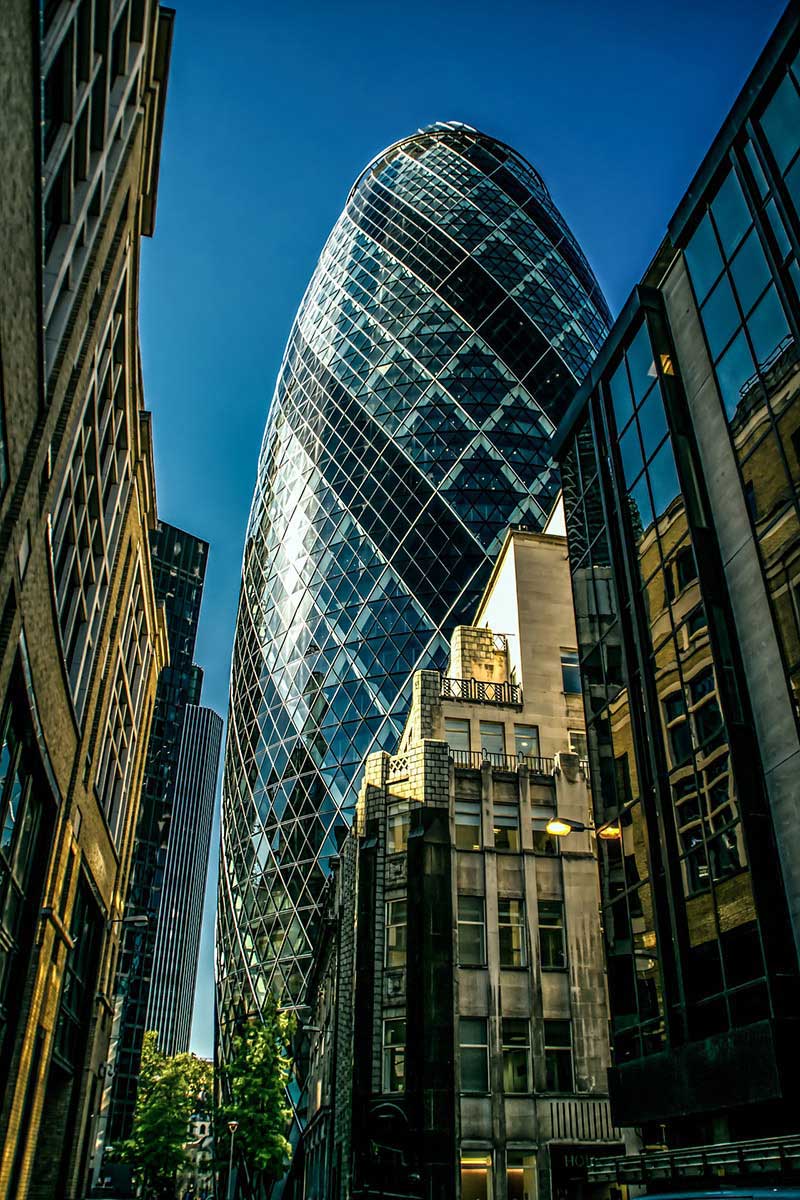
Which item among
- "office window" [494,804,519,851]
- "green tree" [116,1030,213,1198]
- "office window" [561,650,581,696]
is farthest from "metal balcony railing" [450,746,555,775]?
"green tree" [116,1030,213,1198]

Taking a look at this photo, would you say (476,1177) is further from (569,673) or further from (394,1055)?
(569,673)

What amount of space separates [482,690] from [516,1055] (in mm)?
12572

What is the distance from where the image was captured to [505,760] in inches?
1305

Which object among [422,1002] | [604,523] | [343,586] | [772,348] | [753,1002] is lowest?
[753,1002]

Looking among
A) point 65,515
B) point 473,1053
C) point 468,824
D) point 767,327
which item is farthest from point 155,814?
point 767,327

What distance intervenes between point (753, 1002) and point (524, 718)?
18.4 m

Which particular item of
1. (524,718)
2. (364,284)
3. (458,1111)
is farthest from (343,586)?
(458,1111)

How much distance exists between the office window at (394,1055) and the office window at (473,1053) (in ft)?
5.36

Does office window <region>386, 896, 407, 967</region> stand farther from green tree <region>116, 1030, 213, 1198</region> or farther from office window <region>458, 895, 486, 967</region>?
green tree <region>116, 1030, 213, 1198</region>

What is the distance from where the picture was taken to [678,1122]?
731 inches

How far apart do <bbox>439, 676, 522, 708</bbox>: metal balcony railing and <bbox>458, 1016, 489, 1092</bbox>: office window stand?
11.0 metres

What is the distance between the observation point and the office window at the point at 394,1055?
89.2 ft

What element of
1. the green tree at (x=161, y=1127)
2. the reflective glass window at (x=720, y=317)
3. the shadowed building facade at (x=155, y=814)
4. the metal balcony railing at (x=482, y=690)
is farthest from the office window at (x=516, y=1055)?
the shadowed building facade at (x=155, y=814)

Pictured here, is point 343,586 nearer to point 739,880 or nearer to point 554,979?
point 554,979
